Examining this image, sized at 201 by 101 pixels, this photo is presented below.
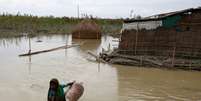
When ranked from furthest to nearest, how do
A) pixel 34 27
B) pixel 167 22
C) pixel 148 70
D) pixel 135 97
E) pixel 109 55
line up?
pixel 34 27
pixel 109 55
pixel 167 22
pixel 148 70
pixel 135 97

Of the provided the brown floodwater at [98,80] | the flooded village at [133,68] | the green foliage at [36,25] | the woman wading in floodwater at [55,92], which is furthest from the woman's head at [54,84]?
the green foliage at [36,25]

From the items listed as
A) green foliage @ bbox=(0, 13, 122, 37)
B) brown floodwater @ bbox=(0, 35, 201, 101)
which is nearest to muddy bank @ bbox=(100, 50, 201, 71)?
brown floodwater @ bbox=(0, 35, 201, 101)

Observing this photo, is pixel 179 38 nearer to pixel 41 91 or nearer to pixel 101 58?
pixel 101 58

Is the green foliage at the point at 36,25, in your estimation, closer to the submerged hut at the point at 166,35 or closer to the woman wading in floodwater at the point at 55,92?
the submerged hut at the point at 166,35

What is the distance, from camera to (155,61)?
13875 millimetres

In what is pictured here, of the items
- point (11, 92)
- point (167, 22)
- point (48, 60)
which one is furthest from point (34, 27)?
point (11, 92)

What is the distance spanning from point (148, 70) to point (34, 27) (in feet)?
90.6

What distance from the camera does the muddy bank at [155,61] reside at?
43.2ft

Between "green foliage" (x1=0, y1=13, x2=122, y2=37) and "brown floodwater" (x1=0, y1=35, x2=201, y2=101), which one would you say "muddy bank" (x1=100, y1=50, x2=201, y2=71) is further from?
"green foliage" (x1=0, y1=13, x2=122, y2=37)

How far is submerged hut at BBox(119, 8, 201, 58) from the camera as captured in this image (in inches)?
542

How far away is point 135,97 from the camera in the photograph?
9.07 meters

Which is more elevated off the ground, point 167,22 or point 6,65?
point 167,22

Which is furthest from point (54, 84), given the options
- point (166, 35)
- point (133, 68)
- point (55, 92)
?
point (166, 35)

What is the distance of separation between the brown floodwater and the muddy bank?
34 cm
